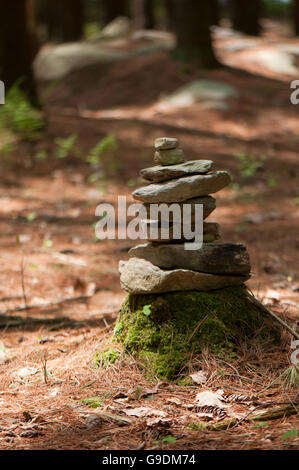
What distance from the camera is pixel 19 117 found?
8.52 metres

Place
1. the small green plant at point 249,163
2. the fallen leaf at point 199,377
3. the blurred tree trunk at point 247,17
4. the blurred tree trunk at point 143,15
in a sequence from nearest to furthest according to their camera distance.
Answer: the fallen leaf at point 199,377 < the small green plant at point 249,163 < the blurred tree trunk at point 143,15 < the blurred tree trunk at point 247,17

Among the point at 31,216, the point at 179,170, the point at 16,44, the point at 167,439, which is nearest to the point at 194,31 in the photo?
the point at 16,44

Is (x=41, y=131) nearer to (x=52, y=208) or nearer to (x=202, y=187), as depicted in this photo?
(x=52, y=208)

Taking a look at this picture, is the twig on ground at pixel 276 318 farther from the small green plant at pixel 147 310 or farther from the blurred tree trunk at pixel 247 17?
the blurred tree trunk at pixel 247 17

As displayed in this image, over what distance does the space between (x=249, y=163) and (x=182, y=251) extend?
5.48 meters

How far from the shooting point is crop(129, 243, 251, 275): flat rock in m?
3.30

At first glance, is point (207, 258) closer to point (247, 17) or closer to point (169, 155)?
point (169, 155)

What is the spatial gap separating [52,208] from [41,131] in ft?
7.13

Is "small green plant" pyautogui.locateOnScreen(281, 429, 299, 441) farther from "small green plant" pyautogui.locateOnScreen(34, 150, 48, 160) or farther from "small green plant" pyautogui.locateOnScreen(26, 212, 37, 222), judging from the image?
"small green plant" pyautogui.locateOnScreen(34, 150, 48, 160)

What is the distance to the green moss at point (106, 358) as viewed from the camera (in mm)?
3250

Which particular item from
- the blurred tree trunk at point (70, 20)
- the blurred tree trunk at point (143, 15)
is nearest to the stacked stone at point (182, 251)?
the blurred tree trunk at point (143, 15)

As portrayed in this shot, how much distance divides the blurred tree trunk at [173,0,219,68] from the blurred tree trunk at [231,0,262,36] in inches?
415

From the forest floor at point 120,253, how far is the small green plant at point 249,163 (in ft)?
0.09

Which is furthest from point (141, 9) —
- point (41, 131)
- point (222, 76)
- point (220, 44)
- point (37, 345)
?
point (37, 345)
